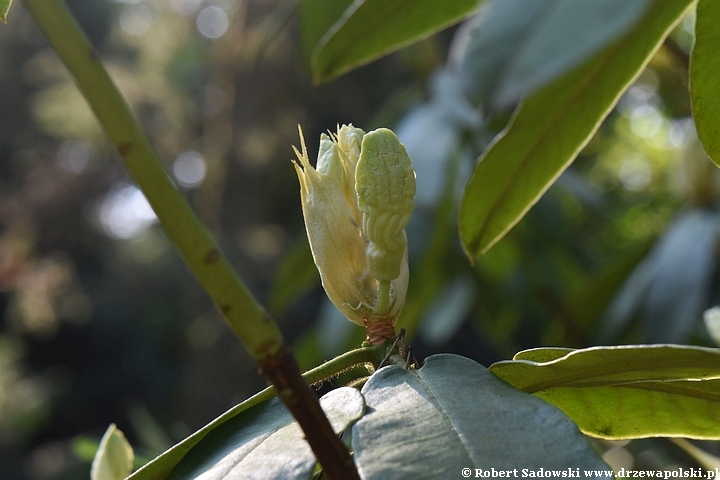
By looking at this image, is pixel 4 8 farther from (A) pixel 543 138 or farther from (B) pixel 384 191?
(A) pixel 543 138

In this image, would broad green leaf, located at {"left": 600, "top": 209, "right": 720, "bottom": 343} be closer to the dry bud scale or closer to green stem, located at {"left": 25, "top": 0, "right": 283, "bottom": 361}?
the dry bud scale

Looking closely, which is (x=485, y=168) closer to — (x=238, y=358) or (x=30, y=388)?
(x=238, y=358)

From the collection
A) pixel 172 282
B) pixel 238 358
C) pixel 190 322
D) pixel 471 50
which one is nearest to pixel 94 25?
pixel 172 282

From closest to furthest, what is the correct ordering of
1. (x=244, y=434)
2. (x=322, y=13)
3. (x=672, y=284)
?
(x=244, y=434)
(x=322, y=13)
(x=672, y=284)

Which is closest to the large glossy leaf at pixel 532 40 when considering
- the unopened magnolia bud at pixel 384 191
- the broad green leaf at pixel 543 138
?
the broad green leaf at pixel 543 138

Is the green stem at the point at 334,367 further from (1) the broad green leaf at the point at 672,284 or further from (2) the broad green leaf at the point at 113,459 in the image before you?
(1) the broad green leaf at the point at 672,284

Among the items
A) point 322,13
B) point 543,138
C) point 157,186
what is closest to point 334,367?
point 157,186
